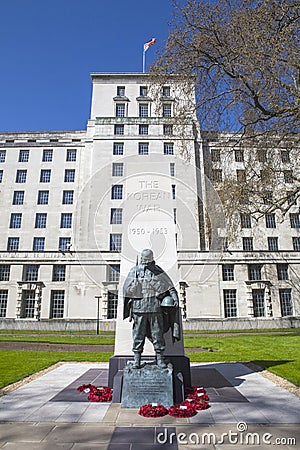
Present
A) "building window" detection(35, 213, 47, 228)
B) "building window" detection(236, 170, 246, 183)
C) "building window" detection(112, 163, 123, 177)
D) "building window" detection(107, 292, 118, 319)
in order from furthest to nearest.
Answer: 1. "building window" detection(35, 213, 47, 228)
2. "building window" detection(112, 163, 123, 177)
3. "building window" detection(107, 292, 118, 319)
4. "building window" detection(236, 170, 246, 183)

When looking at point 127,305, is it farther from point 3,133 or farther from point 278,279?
point 3,133

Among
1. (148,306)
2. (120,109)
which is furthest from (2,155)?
(148,306)

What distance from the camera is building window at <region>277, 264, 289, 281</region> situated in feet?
128

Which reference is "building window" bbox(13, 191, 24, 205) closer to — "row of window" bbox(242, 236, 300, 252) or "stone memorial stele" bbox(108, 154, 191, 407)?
"row of window" bbox(242, 236, 300, 252)

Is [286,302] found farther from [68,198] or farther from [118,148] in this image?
[68,198]

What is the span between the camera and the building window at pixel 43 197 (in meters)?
46.2

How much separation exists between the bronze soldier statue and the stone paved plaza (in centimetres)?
137

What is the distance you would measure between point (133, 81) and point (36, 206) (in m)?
25.1

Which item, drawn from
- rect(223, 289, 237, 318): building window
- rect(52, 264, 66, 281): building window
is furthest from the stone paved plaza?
rect(52, 264, 66, 281): building window

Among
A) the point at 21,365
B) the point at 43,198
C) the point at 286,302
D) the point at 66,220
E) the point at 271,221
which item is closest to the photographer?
the point at 21,365

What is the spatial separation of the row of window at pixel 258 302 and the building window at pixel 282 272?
5.34 feet

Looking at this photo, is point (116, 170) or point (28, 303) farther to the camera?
point (116, 170)

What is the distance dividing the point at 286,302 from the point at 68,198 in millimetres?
33652

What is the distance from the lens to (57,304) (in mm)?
38344
